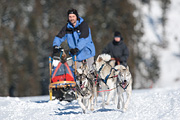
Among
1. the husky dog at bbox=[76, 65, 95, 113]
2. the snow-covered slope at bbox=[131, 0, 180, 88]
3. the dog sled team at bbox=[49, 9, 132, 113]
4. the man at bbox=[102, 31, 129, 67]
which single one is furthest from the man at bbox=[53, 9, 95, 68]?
the snow-covered slope at bbox=[131, 0, 180, 88]

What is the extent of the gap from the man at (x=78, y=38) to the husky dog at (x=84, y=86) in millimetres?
714

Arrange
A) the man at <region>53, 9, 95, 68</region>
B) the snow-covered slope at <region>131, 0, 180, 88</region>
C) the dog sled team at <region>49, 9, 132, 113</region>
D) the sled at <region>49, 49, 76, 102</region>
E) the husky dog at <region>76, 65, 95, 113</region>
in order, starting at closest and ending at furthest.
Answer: the husky dog at <region>76, 65, 95, 113</region>, the dog sled team at <region>49, 9, 132, 113</region>, the man at <region>53, 9, 95, 68</region>, the sled at <region>49, 49, 76, 102</region>, the snow-covered slope at <region>131, 0, 180, 88</region>

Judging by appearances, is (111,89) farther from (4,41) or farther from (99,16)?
(4,41)

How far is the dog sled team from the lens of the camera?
7930 mm

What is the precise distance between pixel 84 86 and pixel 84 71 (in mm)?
273

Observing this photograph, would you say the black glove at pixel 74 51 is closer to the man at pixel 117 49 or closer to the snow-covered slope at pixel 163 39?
the man at pixel 117 49

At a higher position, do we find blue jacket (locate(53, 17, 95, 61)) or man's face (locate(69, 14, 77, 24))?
man's face (locate(69, 14, 77, 24))

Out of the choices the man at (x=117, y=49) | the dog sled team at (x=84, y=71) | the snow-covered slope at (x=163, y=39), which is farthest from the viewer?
the snow-covered slope at (x=163, y=39)

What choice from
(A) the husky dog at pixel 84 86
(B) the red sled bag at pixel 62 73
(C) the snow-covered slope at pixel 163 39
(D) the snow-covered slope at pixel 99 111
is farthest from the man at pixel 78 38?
(C) the snow-covered slope at pixel 163 39

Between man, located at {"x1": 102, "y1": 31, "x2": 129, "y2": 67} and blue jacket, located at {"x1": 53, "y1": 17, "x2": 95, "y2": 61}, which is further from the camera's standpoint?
man, located at {"x1": 102, "y1": 31, "x2": 129, "y2": 67}

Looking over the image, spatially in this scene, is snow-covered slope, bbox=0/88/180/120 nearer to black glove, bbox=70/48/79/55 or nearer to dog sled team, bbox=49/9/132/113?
dog sled team, bbox=49/9/132/113

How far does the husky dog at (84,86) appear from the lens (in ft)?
25.2

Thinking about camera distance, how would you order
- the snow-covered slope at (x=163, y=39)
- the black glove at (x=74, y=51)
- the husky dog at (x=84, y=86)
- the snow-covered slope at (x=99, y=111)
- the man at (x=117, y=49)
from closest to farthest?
the snow-covered slope at (x=99, y=111) < the husky dog at (x=84, y=86) < the black glove at (x=74, y=51) < the man at (x=117, y=49) < the snow-covered slope at (x=163, y=39)

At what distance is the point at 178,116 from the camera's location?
6.74 m
